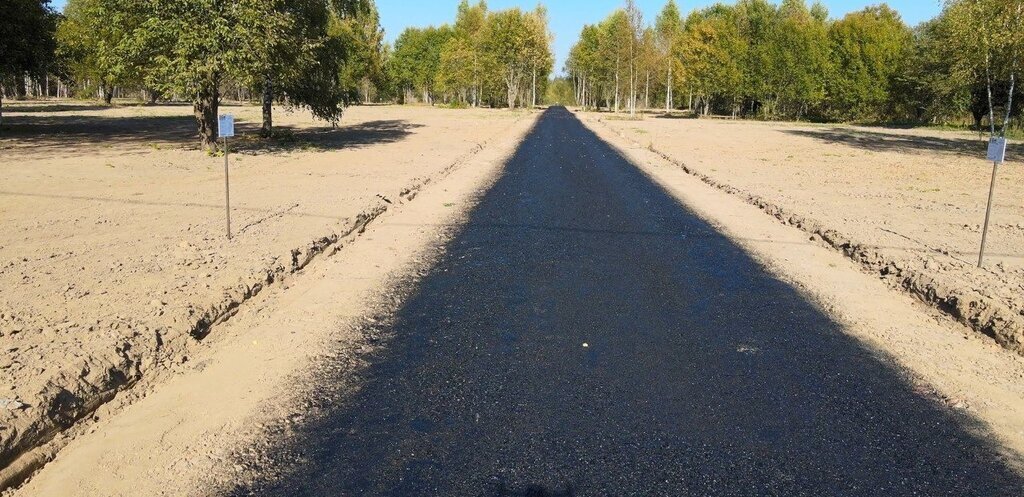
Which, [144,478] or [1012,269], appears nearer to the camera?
[144,478]

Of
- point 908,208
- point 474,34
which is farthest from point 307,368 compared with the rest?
point 474,34

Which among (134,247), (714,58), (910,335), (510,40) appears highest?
(510,40)

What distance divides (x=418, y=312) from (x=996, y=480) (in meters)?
4.60

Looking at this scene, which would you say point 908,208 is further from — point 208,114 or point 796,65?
point 796,65

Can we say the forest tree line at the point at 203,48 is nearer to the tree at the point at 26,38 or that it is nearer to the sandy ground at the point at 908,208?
the tree at the point at 26,38

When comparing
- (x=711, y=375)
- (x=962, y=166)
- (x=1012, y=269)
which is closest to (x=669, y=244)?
(x=1012, y=269)

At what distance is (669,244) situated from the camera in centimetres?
1001

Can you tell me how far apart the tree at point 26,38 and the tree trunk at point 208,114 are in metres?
7.97

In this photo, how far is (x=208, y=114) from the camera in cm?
2233

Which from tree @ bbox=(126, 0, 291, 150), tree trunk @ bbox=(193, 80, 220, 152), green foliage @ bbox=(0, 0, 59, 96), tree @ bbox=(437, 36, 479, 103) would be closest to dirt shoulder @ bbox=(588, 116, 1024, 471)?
tree @ bbox=(126, 0, 291, 150)

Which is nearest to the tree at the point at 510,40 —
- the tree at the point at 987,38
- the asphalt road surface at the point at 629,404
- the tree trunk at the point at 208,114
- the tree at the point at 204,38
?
the tree at the point at 987,38

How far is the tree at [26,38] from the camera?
24316 millimetres

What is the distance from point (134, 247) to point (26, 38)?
22094mm

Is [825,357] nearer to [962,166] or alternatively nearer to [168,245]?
[168,245]
